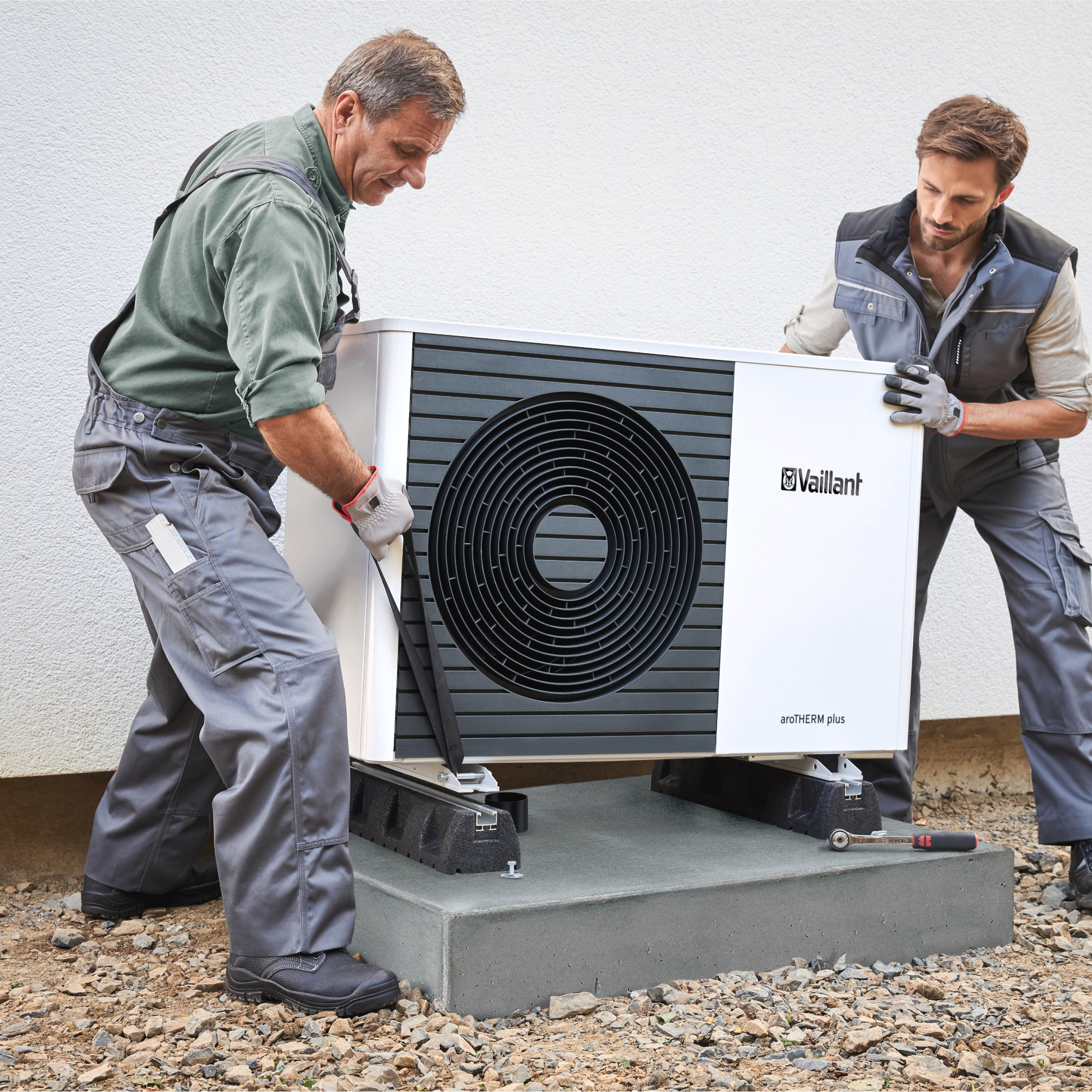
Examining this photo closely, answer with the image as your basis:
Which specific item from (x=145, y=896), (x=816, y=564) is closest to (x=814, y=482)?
(x=816, y=564)

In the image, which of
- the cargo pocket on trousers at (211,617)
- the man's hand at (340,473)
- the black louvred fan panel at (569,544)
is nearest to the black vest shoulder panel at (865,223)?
the black louvred fan panel at (569,544)

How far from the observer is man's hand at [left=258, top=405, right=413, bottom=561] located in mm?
1647

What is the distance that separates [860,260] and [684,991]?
1550 millimetres

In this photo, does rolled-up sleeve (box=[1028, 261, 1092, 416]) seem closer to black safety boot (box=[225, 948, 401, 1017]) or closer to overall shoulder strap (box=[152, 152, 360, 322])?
overall shoulder strap (box=[152, 152, 360, 322])

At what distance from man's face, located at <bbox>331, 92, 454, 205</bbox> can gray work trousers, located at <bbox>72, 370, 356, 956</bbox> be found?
1.56 feet

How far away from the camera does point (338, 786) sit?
5.65 feet

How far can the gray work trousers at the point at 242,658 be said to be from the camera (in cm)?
169

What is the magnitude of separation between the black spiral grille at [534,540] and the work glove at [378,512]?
0.32ft

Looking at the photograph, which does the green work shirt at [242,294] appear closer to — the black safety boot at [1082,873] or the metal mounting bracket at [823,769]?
the metal mounting bracket at [823,769]

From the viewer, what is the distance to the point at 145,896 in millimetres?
2236

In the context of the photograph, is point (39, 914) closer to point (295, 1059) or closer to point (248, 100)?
point (295, 1059)

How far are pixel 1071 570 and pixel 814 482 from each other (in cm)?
79

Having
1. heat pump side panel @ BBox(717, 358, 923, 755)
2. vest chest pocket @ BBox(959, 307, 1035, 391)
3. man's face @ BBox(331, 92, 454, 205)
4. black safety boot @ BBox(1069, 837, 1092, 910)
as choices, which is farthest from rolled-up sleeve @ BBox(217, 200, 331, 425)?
black safety boot @ BBox(1069, 837, 1092, 910)

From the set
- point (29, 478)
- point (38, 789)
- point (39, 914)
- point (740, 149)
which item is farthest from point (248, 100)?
point (39, 914)
